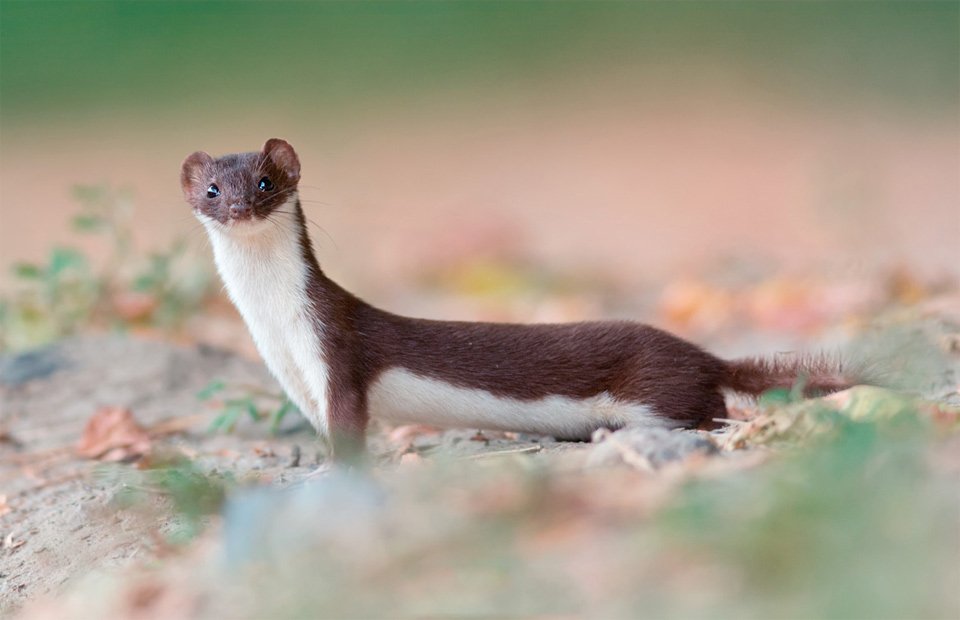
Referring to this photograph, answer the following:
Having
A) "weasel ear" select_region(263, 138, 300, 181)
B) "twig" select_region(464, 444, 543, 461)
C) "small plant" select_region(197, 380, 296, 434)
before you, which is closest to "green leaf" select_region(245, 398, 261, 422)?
"small plant" select_region(197, 380, 296, 434)

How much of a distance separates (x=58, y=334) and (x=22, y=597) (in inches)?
130

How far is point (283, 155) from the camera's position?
13.8 feet

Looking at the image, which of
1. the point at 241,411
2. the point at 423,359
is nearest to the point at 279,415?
the point at 241,411

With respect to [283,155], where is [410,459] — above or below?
below

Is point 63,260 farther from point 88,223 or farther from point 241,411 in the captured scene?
point 241,411

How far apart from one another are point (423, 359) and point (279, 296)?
52cm

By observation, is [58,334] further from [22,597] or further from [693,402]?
[693,402]

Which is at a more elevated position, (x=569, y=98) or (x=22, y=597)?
(x=569, y=98)

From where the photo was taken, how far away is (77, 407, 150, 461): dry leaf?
16.3 feet

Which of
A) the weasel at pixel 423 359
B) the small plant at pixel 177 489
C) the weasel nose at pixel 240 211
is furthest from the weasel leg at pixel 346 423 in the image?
the weasel nose at pixel 240 211

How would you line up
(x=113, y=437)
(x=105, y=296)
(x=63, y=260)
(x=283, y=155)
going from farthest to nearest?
(x=105, y=296), (x=63, y=260), (x=113, y=437), (x=283, y=155)

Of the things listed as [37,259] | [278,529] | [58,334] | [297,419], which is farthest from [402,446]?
[37,259]

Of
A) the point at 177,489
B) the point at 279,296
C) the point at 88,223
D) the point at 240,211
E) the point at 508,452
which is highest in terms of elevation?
the point at 88,223

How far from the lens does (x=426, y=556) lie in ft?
8.25
